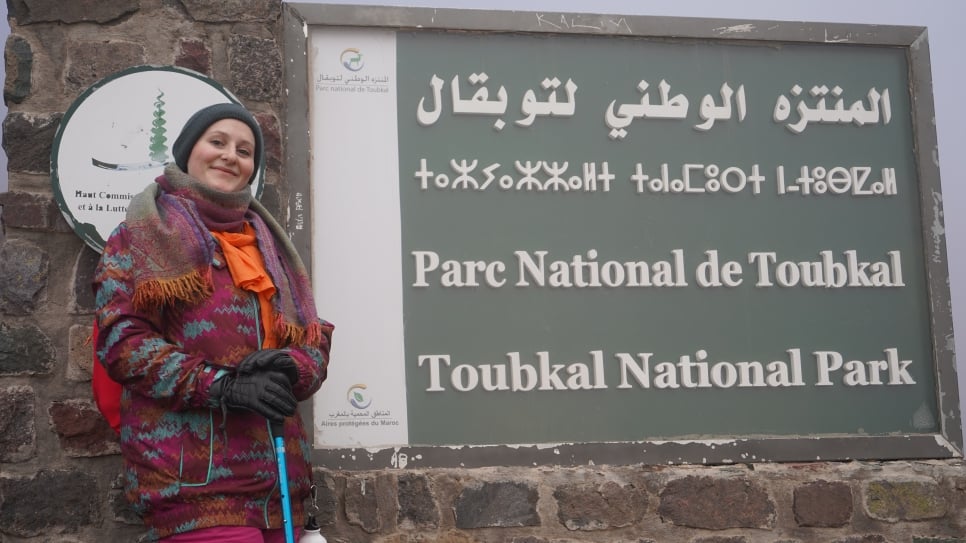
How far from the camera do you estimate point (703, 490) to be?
10.8 feet

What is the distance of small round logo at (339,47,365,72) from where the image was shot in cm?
338

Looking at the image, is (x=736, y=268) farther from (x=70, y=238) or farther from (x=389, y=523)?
(x=70, y=238)

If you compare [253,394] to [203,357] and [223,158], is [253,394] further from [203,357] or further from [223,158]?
[223,158]

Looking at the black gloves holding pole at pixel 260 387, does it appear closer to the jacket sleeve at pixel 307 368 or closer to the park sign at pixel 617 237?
the jacket sleeve at pixel 307 368

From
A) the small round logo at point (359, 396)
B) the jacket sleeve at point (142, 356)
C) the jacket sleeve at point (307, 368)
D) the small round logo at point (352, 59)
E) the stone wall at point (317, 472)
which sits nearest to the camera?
the jacket sleeve at point (142, 356)

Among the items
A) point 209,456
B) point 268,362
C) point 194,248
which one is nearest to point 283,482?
point 209,456

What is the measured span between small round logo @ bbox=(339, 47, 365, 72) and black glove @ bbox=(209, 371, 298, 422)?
4.91ft

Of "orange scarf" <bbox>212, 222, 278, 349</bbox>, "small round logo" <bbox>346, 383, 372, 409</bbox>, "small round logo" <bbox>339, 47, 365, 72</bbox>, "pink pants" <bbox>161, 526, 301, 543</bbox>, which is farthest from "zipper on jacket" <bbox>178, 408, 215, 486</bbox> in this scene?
"small round logo" <bbox>339, 47, 365, 72</bbox>

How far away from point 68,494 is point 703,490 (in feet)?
6.49

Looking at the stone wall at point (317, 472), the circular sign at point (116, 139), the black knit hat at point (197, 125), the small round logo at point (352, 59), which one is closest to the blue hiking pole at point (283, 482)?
the black knit hat at point (197, 125)

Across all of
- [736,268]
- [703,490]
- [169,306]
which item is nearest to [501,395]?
[703,490]

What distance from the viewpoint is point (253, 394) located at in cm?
216

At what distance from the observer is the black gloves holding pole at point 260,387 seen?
7.09ft

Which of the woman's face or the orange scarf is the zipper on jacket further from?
the woman's face
